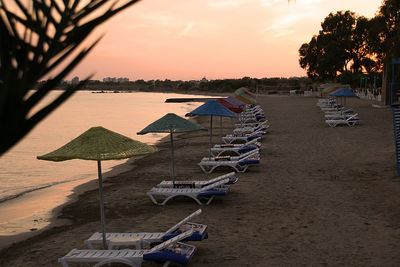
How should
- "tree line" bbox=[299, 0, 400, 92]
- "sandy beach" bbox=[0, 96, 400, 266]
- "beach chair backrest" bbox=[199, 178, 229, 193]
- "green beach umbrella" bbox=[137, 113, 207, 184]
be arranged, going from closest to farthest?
"sandy beach" bbox=[0, 96, 400, 266] < "beach chair backrest" bbox=[199, 178, 229, 193] < "green beach umbrella" bbox=[137, 113, 207, 184] < "tree line" bbox=[299, 0, 400, 92]

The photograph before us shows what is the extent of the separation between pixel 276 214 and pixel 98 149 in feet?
11.9

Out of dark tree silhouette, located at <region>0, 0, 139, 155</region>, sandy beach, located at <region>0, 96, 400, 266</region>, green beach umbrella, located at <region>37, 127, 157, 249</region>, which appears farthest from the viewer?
sandy beach, located at <region>0, 96, 400, 266</region>

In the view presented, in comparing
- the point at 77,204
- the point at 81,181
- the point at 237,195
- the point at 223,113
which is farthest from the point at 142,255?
the point at 81,181

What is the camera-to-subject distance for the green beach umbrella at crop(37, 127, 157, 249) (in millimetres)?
5457

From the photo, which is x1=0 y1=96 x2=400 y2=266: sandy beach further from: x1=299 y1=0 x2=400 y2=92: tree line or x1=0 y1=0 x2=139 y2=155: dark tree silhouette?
x1=299 y1=0 x2=400 y2=92: tree line

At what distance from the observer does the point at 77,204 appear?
9703 mm

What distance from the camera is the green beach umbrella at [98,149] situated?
5457mm

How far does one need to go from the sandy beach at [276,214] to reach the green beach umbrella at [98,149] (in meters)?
1.55

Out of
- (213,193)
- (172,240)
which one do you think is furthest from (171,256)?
(213,193)

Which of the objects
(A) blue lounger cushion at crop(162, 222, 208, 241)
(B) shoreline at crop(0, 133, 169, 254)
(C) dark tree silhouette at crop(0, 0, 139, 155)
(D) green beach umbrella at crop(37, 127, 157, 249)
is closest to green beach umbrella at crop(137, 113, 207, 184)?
(B) shoreline at crop(0, 133, 169, 254)

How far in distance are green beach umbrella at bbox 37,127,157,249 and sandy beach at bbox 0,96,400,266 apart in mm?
1545

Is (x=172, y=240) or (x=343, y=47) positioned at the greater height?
(x=343, y=47)

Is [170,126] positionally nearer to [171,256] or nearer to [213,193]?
[213,193]

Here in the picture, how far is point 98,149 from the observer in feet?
18.2
